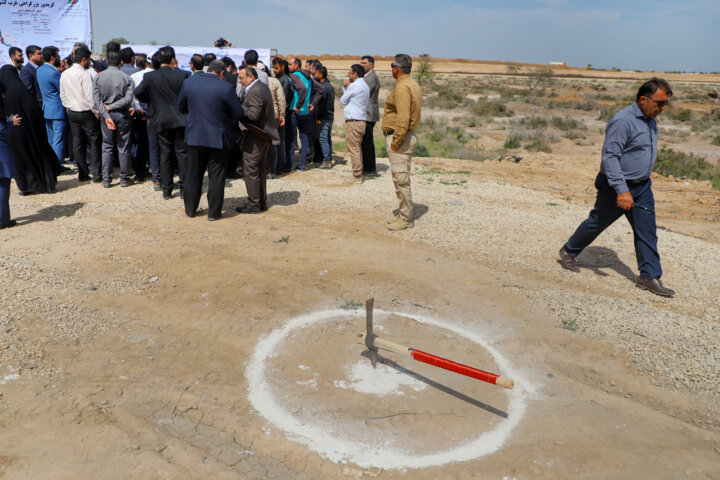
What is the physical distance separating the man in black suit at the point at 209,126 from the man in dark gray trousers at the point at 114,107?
1874 mm

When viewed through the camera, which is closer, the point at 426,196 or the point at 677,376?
the point at 677,376

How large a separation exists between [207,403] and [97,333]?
1.52m

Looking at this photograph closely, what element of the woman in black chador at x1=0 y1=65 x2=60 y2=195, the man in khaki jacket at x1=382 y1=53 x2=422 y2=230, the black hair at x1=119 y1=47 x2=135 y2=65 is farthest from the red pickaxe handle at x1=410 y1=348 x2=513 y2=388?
the black hair at x1=119 y1=47 x2=135 y2=65

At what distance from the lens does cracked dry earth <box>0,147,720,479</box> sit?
3.38 m

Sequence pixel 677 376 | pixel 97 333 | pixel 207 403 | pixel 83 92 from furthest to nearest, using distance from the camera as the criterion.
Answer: pixel 83 92 → pixel 97 333 → pixel 677 376 → pixel 207 403

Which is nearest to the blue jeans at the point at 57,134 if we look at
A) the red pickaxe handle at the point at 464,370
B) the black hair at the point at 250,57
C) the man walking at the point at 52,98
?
the man walking at the point at 52,98

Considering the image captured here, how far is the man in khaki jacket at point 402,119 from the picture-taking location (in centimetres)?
700

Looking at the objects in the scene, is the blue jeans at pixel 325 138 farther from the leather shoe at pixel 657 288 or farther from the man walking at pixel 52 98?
the leather shoe at pixel 657 288

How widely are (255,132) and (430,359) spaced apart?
→ 17.4 ft

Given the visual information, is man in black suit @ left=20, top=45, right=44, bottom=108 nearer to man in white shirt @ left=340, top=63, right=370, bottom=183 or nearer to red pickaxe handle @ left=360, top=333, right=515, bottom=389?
man in white shirt @ left=340, top=63, right=370, bottom=183

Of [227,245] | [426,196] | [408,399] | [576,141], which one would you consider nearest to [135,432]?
[408,399]

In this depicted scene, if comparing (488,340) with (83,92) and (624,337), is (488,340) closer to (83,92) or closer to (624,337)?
(624,337)

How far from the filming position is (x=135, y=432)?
3457mm

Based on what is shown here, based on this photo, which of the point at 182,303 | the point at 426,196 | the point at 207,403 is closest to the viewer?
the point at 207,403
